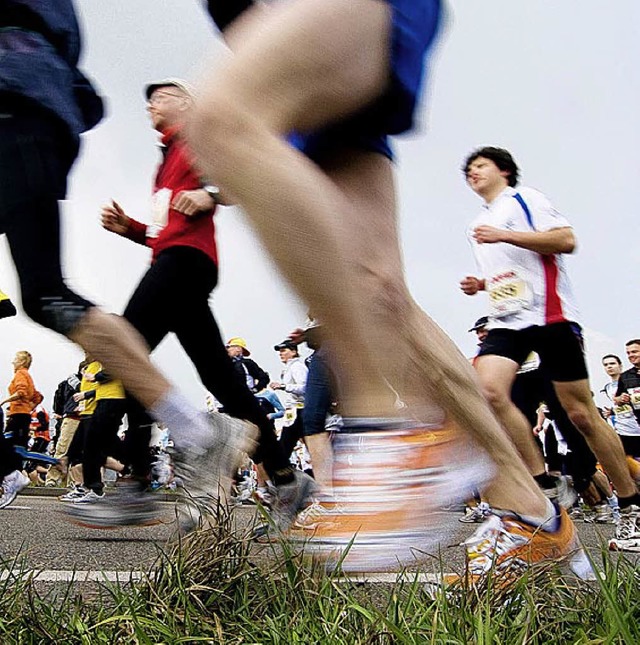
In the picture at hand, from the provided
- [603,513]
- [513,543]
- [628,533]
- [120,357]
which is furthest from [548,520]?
[603,513]

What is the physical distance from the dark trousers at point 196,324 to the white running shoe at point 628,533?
157cm

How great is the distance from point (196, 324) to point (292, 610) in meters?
1.88

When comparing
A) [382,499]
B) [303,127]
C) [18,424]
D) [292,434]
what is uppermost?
[303,127]

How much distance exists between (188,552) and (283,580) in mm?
192

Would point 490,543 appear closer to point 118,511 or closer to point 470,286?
point 118,511

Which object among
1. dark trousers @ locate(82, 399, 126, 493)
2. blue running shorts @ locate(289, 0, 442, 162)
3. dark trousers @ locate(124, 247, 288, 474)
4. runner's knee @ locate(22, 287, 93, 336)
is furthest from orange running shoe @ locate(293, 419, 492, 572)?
dark trousers @ locate(82, 399, 126, 493)

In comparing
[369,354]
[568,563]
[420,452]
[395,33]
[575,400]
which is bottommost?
[575,400]

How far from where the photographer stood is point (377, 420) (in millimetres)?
1555

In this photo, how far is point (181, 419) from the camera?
2.32 m

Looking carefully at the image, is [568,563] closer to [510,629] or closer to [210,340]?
[510,629]

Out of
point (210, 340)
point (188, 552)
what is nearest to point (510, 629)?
point (188, 552)

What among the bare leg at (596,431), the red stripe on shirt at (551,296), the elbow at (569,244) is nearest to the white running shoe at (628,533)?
A: the bare leg at (596,431)

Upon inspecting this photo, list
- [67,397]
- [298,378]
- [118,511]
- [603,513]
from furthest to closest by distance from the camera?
1. [67,397]
2. [298,378]
3. [603,513]
4. [118,511]

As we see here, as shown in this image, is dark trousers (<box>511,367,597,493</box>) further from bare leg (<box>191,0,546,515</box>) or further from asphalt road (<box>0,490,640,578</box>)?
bare leg (<box>191,0,546,515</box>)
